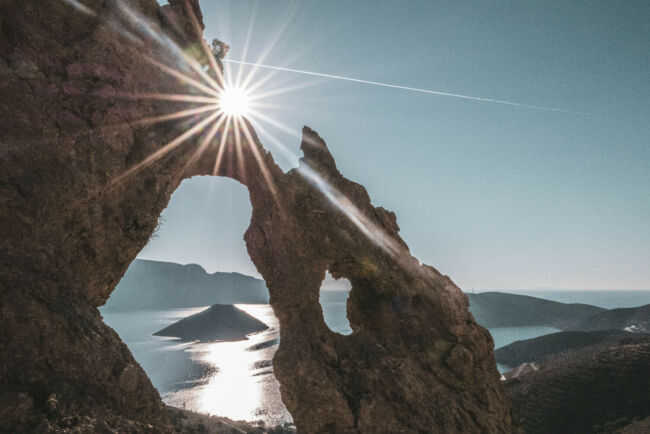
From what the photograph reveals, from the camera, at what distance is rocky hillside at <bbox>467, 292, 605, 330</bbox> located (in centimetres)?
11350

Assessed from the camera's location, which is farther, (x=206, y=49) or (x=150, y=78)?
(x=206, y=49)

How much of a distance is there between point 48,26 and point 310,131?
8.36 meters

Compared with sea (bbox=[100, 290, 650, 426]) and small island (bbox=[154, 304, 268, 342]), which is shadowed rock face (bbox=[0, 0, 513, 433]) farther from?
small island (bbox=[154, 304, 268, 342])

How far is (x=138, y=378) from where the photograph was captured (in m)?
5.07

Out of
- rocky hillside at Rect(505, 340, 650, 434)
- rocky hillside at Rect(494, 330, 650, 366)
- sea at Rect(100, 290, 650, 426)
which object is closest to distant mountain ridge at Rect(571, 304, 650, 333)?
rocky hillside at Rect(494, 330, 650, 366)

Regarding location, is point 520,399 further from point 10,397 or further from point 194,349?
point 194,349

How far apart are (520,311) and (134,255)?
151 meters

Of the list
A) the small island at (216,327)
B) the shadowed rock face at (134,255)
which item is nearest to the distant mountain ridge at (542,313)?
the small island at (216,327)

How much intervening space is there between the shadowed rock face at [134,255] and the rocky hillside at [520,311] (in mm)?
113139

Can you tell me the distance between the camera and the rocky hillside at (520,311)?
113500 millimetres

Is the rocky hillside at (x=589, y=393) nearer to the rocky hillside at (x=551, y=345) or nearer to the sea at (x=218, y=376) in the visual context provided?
the sea at (x=218, y=376)

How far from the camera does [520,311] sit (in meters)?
128

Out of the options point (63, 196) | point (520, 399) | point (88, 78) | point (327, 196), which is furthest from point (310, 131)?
point (520, 399)

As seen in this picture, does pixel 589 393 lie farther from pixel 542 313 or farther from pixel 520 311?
pixel 520 311
